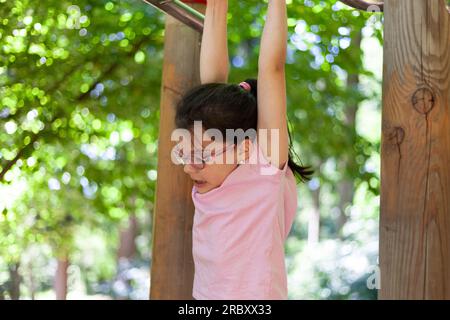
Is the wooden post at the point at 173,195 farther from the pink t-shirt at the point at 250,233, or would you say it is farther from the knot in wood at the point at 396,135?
the knot in wood at the point at 396,135

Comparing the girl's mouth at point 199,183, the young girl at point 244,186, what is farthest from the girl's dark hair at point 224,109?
the girl's mouth at point 199,183

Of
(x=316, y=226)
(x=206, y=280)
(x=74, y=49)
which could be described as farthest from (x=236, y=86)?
(x=316, y=226)

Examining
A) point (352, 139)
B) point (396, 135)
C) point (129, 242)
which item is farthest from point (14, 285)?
point (129, 242)

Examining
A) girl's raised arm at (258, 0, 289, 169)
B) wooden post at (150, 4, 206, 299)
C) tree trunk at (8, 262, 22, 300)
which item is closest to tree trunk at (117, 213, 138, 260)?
tree trunk at (8, 262, 22, 300)

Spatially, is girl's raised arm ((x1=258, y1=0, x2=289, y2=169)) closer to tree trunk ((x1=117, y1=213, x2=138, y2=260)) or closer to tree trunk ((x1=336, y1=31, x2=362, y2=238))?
tree trunk ((x1=336, y1=31, x2=362, y2=238))

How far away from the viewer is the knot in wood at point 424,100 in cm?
149

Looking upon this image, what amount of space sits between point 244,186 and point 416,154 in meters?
0.53

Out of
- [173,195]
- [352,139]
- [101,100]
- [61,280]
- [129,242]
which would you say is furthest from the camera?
[129,242]

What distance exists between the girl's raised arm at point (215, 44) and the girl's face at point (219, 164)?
29 centimetres

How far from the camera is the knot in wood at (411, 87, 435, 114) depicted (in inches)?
58.8

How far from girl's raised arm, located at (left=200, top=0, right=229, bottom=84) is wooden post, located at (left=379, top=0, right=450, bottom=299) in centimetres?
63

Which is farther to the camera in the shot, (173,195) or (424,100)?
(173,195)

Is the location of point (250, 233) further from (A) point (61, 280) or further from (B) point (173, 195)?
(A) point (61, 280)

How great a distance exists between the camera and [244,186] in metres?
1.90
